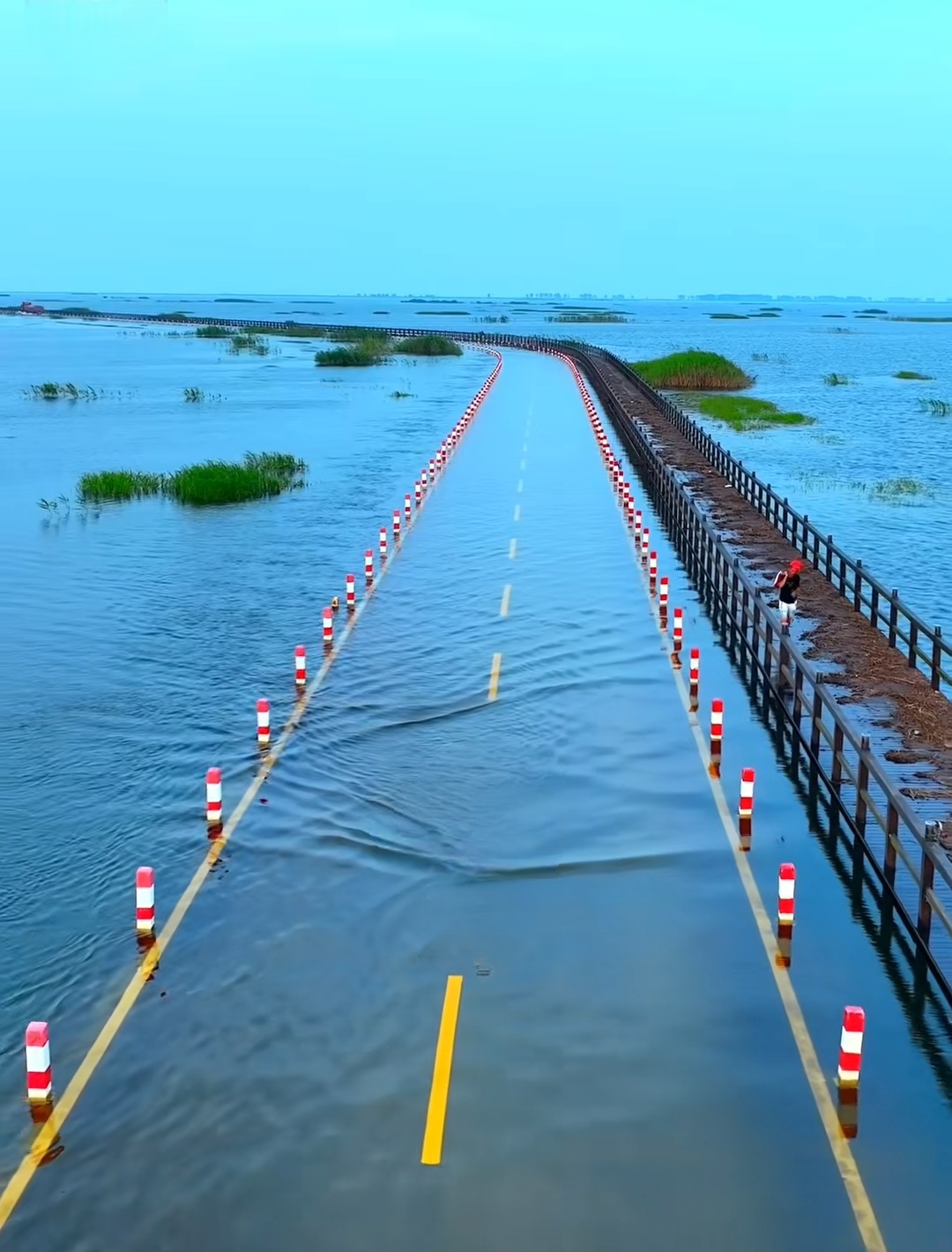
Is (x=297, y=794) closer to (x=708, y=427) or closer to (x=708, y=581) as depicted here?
(x=708, y=581)

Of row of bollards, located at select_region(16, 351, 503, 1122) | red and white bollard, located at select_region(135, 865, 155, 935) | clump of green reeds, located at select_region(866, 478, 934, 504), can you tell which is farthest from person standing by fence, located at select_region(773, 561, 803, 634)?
clump of green reeds, located at select_region(866, 478, 934, 504)

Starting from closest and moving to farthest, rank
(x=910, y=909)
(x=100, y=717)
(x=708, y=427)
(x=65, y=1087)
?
(x=65, y=1087) → (x=910, y=909) → (x=100, y=717) → (x=708, y=427)

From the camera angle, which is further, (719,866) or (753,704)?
(753,704)

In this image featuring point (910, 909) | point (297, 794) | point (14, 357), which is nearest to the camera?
point (910, 909)

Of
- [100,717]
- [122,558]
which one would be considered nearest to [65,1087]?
[100,717]

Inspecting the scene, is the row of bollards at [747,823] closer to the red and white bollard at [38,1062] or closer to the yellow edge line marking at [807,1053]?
the yellow edge line marking at [807,1053]

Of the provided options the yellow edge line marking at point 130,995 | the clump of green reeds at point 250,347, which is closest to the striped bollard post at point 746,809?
the yellow edge line marking at point 130,995

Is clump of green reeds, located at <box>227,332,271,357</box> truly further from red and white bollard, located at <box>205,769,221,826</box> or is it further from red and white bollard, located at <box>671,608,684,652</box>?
red and white bollard, located at <box>205,769,221,826</box>

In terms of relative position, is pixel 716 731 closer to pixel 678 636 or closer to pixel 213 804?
pixel 678 636
